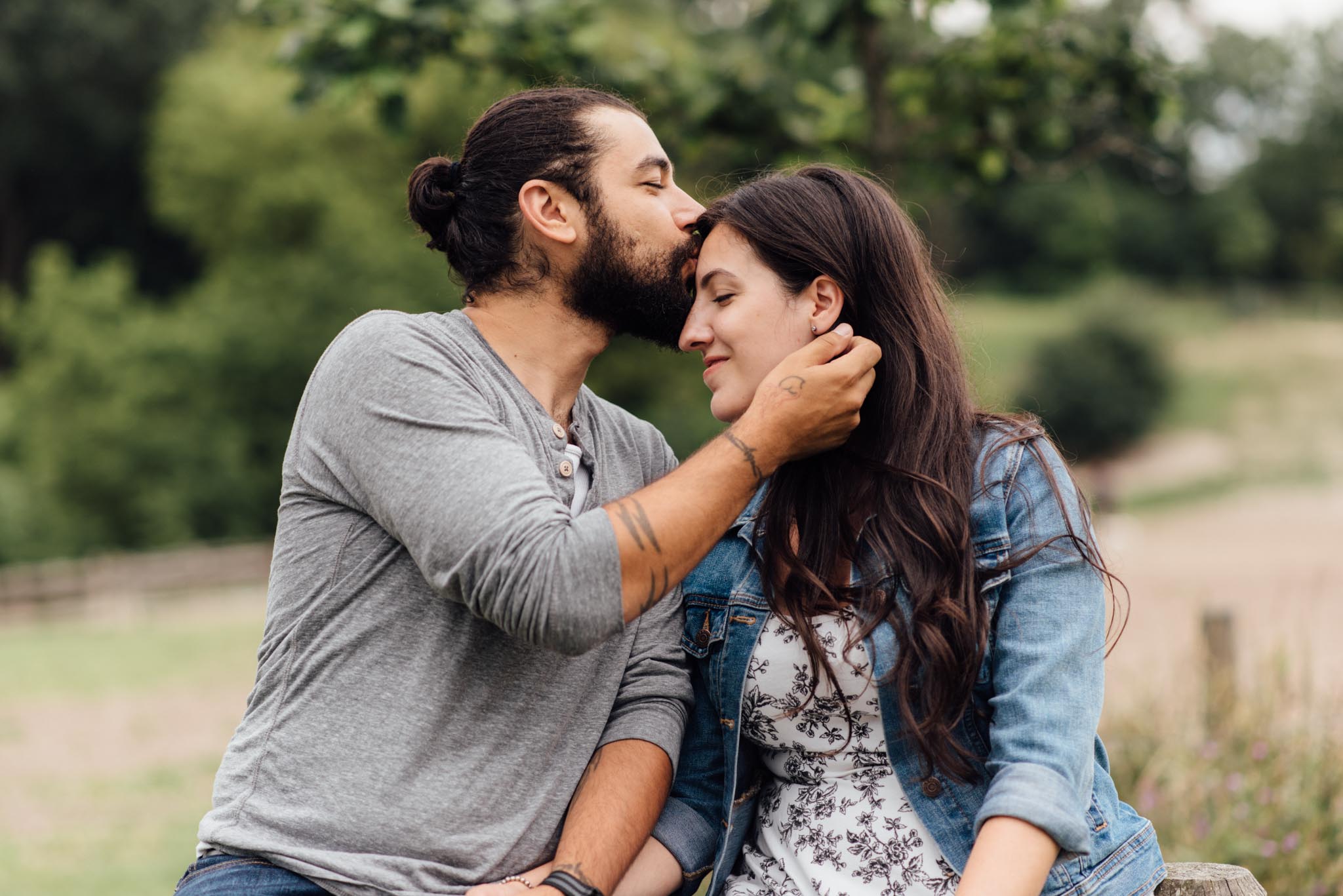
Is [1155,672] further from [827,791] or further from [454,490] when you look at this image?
[454,490]

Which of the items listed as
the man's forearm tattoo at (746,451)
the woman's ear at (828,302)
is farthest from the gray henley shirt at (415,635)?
the woman's ear at (828,302)

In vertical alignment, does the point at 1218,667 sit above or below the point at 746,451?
below

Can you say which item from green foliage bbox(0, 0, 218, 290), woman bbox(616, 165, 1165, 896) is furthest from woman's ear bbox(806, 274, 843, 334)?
green foliage bbox(0, 0, 218, 290)

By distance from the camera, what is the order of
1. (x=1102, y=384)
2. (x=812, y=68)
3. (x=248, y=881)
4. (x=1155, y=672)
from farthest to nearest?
(x=1102, y=384) < (x=1155, y=672) < (x=812, y=68) < (x=248, y=881)

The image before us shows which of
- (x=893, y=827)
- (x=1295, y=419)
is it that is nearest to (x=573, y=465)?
(x=893, y=827)

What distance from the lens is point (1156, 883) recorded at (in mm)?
2305

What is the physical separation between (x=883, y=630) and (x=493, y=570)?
0.75 m

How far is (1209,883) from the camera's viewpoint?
2.29m

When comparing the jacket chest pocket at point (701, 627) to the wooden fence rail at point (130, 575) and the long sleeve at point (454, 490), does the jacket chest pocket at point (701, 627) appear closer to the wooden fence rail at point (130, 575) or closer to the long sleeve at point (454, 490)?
the long sleeve at point (454, 490)

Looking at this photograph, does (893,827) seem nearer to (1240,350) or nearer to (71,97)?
(1240,350)

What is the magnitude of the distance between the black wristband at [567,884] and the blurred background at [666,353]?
4.41 ft

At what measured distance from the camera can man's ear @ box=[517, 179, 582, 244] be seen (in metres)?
2.58

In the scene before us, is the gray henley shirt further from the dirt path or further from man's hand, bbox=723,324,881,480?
the dirt path

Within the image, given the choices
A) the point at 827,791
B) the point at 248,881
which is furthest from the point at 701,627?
the point at 248,881
